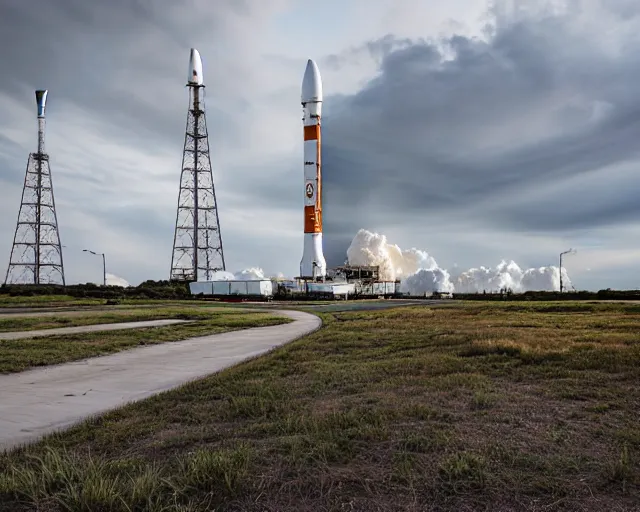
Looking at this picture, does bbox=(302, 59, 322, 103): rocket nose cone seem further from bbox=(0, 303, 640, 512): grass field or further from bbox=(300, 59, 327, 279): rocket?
bbox=(0, 303, 640, 512): grass field

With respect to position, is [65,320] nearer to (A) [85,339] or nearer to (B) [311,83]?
(A) [85,339]

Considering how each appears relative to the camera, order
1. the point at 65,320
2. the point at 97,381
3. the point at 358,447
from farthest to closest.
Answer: the point at 65,320 < the point at 97,381 < the point at 358,447

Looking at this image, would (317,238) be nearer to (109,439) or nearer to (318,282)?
(318,282)

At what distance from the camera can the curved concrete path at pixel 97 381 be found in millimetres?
7895

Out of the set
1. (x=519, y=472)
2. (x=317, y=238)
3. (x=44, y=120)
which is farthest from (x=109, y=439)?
(x=44, y=120)

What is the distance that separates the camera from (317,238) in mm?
70812

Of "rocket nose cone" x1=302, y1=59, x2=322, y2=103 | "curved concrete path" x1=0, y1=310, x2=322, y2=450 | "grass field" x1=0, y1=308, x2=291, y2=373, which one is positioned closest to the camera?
"curved concrete path" x1=0, y1=310, x2=322, y2=450

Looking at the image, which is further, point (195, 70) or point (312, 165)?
point (195, 70)

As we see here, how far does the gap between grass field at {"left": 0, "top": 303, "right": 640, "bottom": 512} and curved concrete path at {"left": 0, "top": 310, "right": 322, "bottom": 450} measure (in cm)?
82

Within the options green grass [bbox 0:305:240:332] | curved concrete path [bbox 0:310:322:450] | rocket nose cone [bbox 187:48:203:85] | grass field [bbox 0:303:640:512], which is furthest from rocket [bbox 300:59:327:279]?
grass field [bbox 0:303:640:512]

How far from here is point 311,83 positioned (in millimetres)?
68438

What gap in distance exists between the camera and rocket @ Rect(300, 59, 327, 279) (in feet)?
226

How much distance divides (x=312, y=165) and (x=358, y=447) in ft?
215

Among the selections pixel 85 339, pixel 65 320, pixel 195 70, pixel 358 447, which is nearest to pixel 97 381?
pixel 358 447
